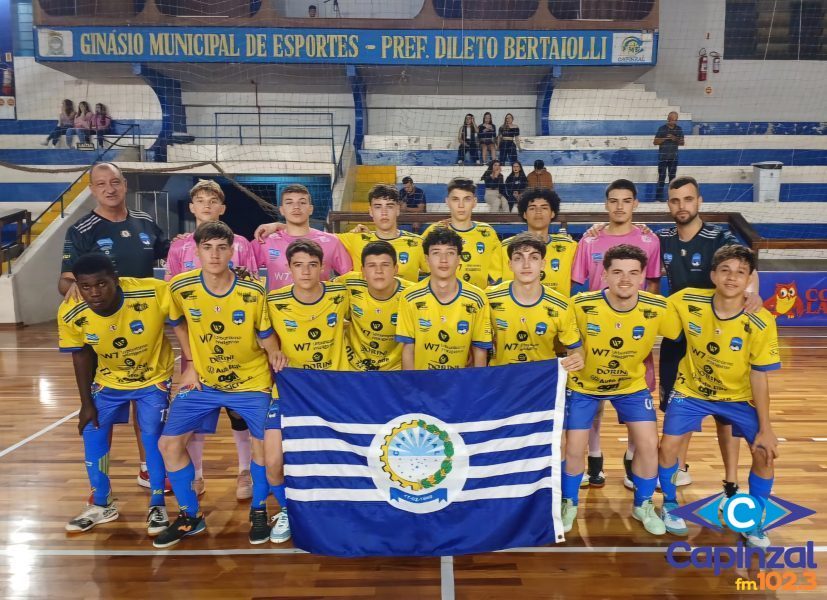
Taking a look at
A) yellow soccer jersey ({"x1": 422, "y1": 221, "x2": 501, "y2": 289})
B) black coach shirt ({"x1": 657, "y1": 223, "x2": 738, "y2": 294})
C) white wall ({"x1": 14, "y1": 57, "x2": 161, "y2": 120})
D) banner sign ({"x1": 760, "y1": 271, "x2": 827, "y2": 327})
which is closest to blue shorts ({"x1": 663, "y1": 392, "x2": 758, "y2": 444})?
black coach shirt ({"x1": 657, "y1": 223, "x2": 738, "y2": 294})

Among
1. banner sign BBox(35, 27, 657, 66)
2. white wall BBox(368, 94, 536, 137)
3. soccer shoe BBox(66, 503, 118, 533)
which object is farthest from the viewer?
white wall BBox(368, 94, 536, 137)

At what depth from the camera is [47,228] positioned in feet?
40.0

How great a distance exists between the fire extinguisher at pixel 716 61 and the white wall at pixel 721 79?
11 cm

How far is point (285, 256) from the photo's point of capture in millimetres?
4785

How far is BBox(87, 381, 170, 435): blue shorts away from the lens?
4.08m

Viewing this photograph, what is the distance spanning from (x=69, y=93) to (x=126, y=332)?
13.8 meters

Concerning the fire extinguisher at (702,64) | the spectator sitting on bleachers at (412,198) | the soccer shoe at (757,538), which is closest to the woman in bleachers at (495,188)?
the spectator sitting on bleachers at (412,198)

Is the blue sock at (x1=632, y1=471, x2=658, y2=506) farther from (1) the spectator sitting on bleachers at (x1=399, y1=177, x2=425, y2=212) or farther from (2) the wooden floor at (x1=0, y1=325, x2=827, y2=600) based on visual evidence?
(1) the spectator sitting on bleachers at (x1=399, y1=177, x2=425, y2=212)

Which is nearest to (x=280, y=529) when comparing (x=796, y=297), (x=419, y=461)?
(x=419, y=461)

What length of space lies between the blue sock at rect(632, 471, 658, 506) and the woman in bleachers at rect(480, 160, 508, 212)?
9.00 metres

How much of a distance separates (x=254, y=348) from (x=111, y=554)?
1.39 metres

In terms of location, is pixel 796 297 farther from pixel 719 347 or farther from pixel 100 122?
pixel 100 122

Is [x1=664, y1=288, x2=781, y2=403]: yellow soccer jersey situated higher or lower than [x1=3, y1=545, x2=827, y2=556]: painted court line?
higher

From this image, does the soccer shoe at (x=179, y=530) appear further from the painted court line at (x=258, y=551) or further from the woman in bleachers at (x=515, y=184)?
the woman in bleachers at (x=515, y=184)
